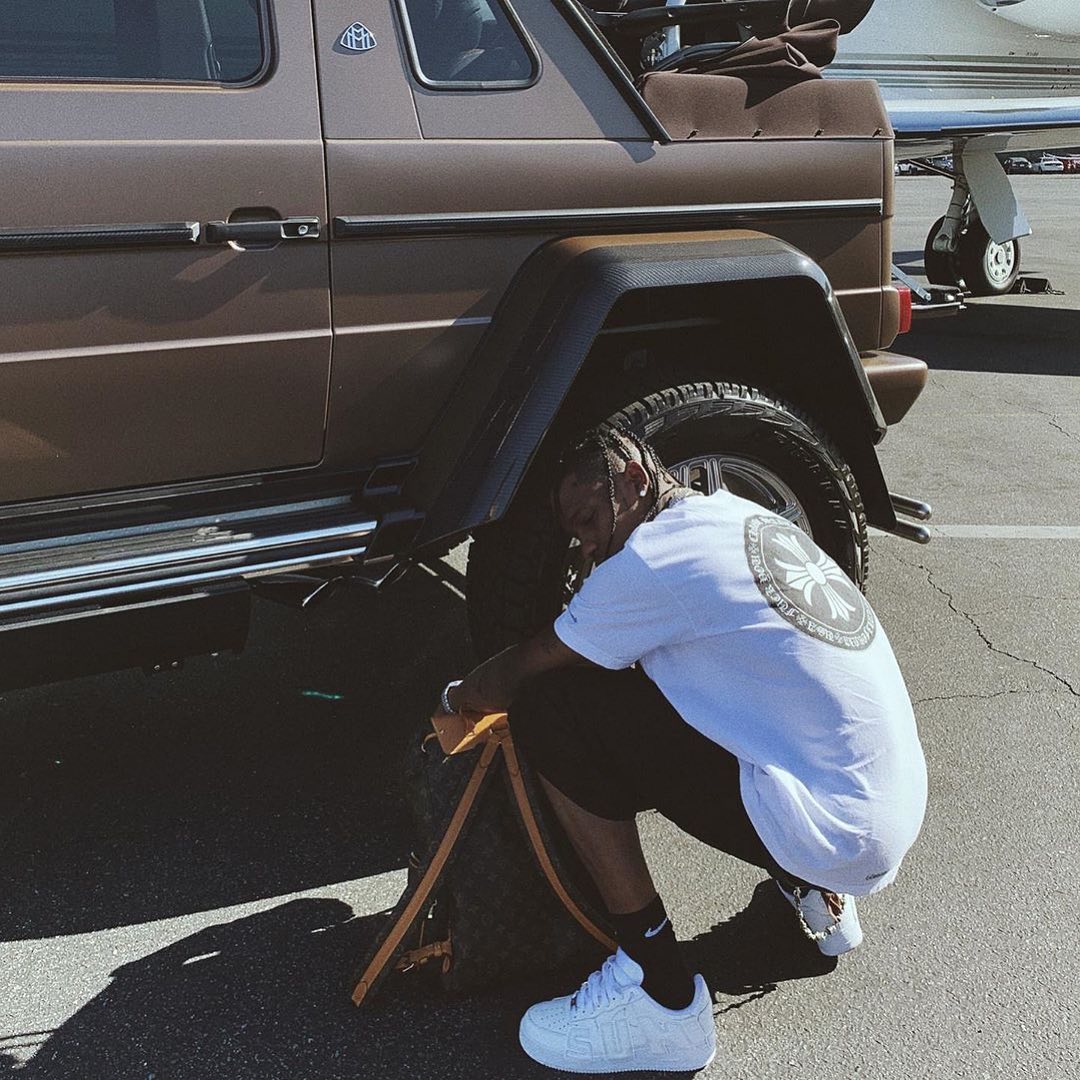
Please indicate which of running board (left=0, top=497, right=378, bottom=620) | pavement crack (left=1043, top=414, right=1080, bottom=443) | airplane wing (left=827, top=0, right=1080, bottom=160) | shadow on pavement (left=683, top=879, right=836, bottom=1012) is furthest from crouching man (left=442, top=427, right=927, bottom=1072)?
airplane wing (left=827, top=0, right=1080, bottom=160)

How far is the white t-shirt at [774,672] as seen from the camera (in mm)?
1916

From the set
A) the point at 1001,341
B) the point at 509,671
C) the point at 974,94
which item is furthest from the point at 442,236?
the point at 974,94

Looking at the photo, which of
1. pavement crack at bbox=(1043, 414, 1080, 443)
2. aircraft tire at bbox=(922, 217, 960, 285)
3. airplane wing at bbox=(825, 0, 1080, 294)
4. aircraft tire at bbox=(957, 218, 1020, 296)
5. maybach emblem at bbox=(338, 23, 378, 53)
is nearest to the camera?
Answer: maybach emblem at bbox=(338, 23, 378, 53)

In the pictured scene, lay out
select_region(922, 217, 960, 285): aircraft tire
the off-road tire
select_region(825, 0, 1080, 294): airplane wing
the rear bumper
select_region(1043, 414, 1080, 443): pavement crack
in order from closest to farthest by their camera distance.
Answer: the off-road tire, the rear bumper, select_region(1043, 414, 1080, 443): pavement crack, select_region(825, 0, 1080, 294): airplane wing, select_region(922, 217, 960, 285): aircraft tire

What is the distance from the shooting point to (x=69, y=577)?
2320 mm

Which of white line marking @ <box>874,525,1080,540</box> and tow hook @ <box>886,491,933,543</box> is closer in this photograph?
tow hook @ <box>886,491,933,543</box>

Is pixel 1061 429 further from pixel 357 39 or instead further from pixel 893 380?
pixel 357 39

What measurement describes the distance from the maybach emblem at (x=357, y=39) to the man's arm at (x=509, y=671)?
4.38ft

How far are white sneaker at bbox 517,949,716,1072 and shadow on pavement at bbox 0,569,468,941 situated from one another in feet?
2.25

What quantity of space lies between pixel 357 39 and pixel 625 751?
1.59 metres

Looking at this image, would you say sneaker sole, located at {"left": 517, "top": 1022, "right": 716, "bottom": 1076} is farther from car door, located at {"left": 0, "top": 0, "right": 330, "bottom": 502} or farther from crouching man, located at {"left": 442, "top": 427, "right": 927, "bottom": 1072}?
car door, located at {"left": 0, "top": 0, "right": 330, "bottom": 502}

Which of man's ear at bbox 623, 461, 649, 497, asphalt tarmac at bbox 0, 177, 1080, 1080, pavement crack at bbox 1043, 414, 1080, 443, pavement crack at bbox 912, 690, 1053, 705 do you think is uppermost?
man's ear at bbox 623, 461, 649, 497

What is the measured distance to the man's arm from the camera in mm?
2078

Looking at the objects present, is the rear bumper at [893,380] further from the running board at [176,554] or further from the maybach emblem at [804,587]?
the running board at [176,554]
